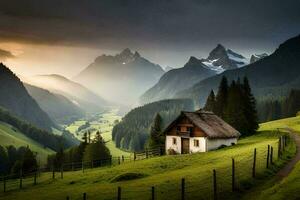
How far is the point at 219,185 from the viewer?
116 feet

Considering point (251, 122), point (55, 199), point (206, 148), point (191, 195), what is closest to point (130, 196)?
point (191, 195)

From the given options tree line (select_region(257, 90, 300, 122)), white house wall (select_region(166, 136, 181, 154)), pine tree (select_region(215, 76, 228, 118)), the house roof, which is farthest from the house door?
tree line (select_region(257, 90, 300, 122))

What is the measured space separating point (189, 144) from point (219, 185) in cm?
4993

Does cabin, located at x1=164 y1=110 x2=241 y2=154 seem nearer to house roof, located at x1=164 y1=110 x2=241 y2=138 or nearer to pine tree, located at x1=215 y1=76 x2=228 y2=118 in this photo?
house roof, located at x1=164 y1=110 x2=241 y2=138

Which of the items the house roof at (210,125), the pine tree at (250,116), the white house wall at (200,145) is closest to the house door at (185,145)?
the white house wall at (200,145)

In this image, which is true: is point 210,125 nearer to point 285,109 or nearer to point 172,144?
point 172,144

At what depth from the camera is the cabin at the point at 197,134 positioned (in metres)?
82.8

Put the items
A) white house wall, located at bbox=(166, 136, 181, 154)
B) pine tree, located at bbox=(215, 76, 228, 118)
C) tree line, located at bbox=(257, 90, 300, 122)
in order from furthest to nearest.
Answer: tree line, located at bbox=(257, 90, 300, 122), pine tree, located at bbox=(215, 76, 228, 118), white house wall, located at bbox=(166, 136, 181, 154)

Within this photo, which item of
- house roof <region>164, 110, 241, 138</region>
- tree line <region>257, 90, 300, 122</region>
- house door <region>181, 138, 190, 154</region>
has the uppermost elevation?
tree line <region>257, 90, 300, 122</region>

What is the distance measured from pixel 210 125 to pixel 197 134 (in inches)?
183

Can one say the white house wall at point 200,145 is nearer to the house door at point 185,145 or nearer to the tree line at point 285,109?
the house door at point 185,145

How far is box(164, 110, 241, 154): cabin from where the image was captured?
271ft

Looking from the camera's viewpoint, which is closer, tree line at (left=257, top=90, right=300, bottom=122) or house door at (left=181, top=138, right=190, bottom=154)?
house door at (left=181, top=138, right=190, bottom=154)

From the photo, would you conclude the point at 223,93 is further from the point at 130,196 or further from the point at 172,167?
the point at 130,196
